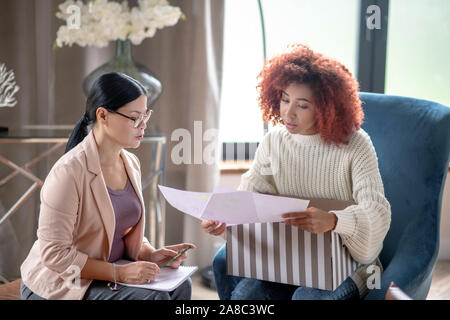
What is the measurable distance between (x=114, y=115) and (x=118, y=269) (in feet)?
1.13

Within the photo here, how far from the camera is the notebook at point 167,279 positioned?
1.15 meters

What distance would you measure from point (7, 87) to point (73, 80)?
27 cm

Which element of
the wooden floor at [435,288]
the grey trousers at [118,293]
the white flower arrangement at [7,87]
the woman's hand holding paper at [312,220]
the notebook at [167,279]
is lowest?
the wooden floor at [435,288]

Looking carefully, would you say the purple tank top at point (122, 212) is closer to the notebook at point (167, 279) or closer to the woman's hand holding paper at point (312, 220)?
the notebook at point (167, 279)

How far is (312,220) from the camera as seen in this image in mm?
1217

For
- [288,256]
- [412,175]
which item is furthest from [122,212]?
[412,175]

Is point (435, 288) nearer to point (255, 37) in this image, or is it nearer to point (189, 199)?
point (255, 37)

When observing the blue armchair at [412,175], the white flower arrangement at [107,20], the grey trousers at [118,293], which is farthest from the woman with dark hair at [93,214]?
the white flower arrangement at [107,20]

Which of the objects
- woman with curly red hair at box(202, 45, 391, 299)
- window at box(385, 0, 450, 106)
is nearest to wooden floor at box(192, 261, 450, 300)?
woman with curly red hair at box(202, 45, 391, 299)

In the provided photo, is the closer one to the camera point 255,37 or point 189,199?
point 189,199

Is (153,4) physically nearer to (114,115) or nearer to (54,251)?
(114,115)

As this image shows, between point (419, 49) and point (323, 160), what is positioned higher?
point (419, 49)

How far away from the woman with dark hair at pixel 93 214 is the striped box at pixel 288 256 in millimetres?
184
